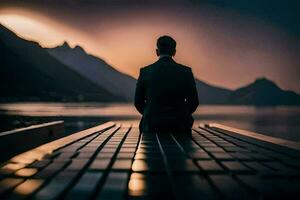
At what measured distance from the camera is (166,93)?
265 inches

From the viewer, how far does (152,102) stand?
6.73m

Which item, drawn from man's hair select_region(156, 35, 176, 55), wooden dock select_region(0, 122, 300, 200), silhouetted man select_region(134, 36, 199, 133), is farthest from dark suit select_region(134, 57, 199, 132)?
wooden dock select_region(0, 122, 300, 200)

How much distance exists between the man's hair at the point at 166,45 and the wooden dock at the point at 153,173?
2.55m

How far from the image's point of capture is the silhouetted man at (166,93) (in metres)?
6.64

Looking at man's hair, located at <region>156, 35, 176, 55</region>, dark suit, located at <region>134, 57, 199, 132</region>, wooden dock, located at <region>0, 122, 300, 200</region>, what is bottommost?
wooden dock, located at <region>0, 122, 300, 200</region>

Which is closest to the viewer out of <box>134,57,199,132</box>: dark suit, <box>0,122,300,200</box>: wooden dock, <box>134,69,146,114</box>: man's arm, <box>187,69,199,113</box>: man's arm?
<box>0,122,300,200</box>: wooden dock

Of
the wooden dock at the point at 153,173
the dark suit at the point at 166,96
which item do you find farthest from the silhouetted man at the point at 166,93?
the wooden dock at the point at 153,173

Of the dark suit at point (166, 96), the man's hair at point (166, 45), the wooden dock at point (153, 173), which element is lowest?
the wooden dock at point (153, 173)

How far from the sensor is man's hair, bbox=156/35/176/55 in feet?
22.6

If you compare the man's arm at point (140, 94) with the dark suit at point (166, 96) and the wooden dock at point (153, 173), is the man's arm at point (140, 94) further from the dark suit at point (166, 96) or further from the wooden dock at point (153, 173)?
the wooden dock at point (153, 173)

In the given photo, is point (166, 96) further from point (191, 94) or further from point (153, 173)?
point (153, 173)

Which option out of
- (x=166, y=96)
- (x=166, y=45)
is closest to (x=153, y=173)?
(x=166, y=96)

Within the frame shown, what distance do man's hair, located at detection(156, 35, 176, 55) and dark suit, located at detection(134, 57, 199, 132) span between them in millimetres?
128

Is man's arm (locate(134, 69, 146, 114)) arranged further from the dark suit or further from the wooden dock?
the wooden dock
